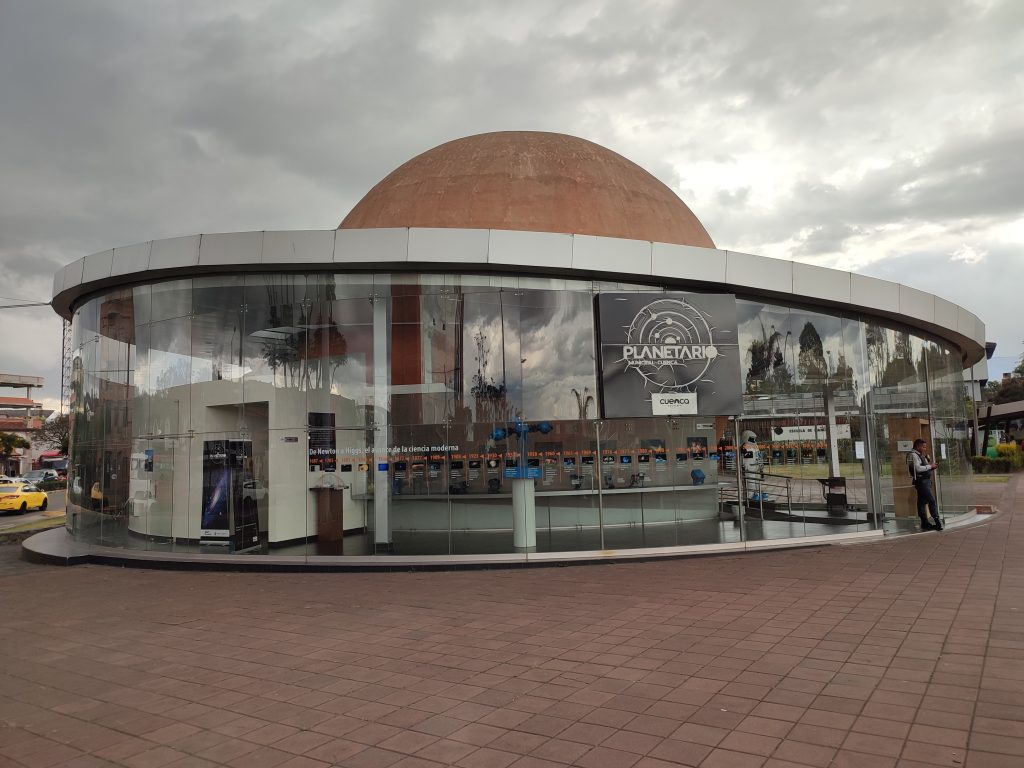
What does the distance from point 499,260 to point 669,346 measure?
11.4ft

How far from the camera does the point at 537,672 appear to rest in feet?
20.1

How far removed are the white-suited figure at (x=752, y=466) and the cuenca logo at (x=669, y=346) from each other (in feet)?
6.15

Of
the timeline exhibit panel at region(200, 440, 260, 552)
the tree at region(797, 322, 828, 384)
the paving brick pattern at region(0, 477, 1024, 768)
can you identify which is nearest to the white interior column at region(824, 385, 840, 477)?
the tree at region(797, 322, 828, 384)

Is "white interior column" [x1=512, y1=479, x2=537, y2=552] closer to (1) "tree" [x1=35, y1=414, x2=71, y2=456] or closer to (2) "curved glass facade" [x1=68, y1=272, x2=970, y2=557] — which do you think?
(2) "curved glass facade" [x1=68, y1=272, x2=970, y2=557]

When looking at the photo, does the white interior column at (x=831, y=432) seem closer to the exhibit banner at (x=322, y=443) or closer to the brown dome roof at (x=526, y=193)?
the brown dome roof at (x=526, y=193)

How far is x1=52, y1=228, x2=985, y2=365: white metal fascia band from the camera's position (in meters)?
12.3

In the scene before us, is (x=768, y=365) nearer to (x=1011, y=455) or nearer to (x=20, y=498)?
(x=20, y=498)

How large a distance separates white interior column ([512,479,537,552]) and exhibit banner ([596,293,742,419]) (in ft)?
6.46

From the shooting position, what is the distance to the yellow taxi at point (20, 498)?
29.2 m

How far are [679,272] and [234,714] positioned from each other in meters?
10.2

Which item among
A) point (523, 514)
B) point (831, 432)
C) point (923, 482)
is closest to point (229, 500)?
point (523, 514)

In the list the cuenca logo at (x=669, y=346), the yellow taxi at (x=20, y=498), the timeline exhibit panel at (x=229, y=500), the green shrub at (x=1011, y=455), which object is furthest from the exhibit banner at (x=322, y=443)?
the green shrub at (x=1011, y=455)

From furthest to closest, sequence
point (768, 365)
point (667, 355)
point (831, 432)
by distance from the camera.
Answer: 1. point (831, 432)
2. point (768, 365)
3. point (667, 355)

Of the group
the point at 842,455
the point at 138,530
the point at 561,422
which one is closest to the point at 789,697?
the point at 561,422
